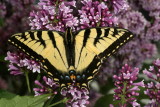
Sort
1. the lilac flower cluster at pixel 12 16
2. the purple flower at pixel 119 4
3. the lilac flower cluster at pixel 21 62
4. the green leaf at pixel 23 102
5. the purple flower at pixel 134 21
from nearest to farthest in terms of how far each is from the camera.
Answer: the green leaf at pixel 23 102
the lilac flower cluster at pixel 21 62
the purple flower at pixel 119 4
the purple flower at pixel 134 21
the lilac flower cluster at pixel 12 16

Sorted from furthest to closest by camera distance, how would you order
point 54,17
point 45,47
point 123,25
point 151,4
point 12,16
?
point 12,16 < point 151,4 < point 123,25 < point 54,17 < point 45,47

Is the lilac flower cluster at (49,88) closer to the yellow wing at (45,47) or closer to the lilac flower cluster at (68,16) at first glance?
the yellow wing at (45,47)

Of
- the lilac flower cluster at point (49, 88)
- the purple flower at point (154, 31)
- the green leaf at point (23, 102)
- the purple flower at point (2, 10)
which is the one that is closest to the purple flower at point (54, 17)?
the lilac flower cluster at point (49, 88)

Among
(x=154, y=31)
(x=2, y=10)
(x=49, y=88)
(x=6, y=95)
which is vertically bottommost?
(x=6, y=95)

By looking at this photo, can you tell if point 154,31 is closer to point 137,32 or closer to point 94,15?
point 137,32

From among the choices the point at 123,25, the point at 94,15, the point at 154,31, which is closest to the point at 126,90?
the point at 94,15

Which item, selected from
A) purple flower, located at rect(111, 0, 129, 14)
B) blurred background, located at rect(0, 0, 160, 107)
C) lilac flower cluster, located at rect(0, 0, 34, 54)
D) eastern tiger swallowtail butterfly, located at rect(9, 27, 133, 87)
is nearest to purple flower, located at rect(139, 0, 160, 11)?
blurred background, located at rect(0, 0, 160, 107)

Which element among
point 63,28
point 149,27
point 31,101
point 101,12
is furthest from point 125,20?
point 31,101

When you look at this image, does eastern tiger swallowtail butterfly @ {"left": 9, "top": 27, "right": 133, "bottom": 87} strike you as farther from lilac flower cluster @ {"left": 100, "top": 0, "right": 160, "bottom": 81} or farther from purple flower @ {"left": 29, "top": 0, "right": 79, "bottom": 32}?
lilac flower cluster @ {"left": 100, "top": 0, "right": 160, "bottom": 81}
